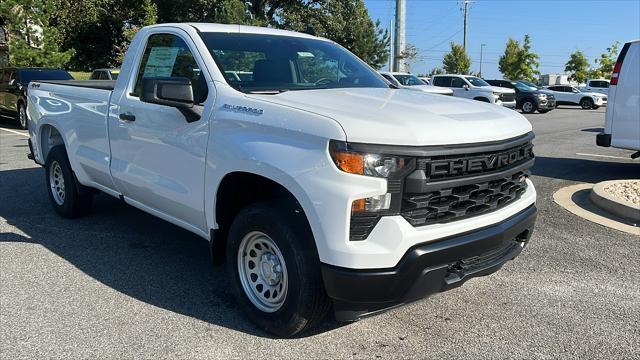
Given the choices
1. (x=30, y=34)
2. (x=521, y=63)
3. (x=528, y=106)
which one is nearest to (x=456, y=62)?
(x=521, y=63)

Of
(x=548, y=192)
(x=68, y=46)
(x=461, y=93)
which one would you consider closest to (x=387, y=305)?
(x=548, y=192)

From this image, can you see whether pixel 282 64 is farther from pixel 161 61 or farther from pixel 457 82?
pixel 457 82

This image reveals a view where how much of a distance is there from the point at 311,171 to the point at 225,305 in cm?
149

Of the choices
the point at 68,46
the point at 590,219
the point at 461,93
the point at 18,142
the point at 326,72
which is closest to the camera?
the point at 326,72

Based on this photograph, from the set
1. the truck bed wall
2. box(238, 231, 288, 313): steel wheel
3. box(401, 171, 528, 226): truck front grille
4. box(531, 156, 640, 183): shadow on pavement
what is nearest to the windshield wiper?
box(238, 231, 288, 313): steel wheel

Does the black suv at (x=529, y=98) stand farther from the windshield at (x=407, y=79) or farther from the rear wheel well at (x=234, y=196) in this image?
the rear wheel well at (x=234, y=196)

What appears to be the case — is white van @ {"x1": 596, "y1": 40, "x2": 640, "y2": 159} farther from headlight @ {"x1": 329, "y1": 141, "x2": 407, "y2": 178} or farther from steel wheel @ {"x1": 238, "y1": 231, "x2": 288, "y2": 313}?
steel wheel @ {"x1": 238, "y1": 231, "x2": 288, "y2": 313}

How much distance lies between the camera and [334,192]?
9.30 ft

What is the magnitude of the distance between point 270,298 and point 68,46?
36608 mm

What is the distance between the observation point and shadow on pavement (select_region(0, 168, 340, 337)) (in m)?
3.94

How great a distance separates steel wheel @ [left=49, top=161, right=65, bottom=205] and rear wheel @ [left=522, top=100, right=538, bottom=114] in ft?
84.1

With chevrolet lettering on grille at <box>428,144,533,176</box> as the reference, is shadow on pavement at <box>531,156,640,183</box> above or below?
below

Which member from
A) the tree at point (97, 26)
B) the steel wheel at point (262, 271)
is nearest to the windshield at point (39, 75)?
the steel wheel at point (262, 271)

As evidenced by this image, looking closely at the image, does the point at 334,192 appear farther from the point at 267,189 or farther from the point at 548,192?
the point at 548,192
